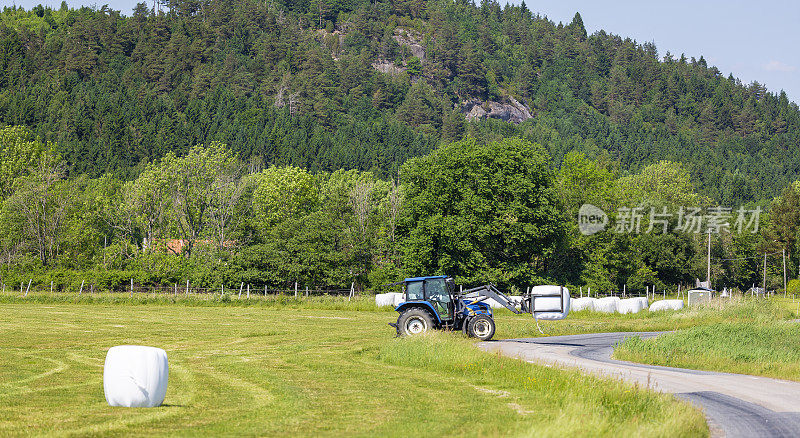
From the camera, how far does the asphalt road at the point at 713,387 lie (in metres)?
16.8

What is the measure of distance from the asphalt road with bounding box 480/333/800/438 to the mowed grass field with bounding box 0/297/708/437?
1.30 m

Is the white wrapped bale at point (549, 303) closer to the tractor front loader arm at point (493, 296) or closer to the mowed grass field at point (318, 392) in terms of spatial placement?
the tractor front loader arm at point (493, 296)

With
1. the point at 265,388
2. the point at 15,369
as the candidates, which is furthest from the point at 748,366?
the point at 15,369

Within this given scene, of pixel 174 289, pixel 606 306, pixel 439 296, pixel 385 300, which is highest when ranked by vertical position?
pixel 439 296

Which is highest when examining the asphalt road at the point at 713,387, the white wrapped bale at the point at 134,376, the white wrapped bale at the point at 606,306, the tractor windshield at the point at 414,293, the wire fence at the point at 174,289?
the tractor windshield at the point at 414,293

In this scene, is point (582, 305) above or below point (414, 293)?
below

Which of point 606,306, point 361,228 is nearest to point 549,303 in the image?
point 606,306

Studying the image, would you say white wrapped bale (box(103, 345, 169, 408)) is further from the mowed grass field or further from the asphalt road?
the asphalt road

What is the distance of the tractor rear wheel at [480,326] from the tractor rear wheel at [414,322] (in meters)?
1.62

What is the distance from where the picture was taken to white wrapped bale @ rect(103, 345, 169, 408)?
1634cm

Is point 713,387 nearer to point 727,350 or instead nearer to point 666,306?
point 727,350

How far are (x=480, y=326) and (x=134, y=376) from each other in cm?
1873

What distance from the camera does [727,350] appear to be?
3047 centimetres

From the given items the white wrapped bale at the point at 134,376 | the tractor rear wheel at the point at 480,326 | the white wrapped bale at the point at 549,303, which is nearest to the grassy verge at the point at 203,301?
the white wrapped bale at the point at 549,303
